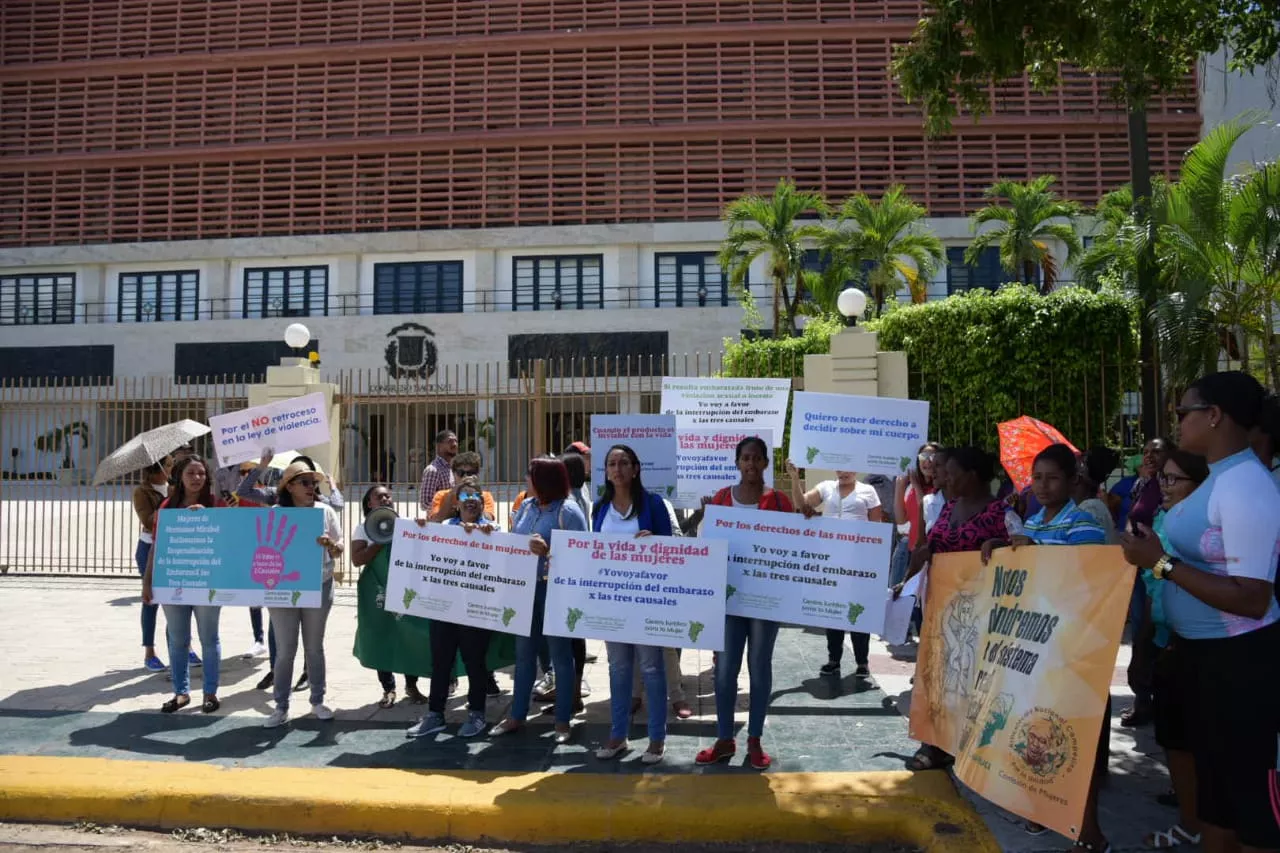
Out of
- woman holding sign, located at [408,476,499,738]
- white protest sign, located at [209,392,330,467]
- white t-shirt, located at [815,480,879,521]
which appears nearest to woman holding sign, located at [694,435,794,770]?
woman holding sign, located at [408,476,499,738]

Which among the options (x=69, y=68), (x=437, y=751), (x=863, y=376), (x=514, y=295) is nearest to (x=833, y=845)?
(x=437, y=751)

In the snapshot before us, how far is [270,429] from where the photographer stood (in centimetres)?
830

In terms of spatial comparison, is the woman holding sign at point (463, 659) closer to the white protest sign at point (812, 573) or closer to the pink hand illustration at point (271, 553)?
the pink hand illustration at point (271, 553)

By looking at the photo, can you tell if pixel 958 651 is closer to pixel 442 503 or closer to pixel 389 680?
pixel 442 503

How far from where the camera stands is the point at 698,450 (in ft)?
27.3

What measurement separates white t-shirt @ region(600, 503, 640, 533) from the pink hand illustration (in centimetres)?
213

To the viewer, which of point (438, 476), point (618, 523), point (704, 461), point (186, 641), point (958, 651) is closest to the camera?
point (958, 651)

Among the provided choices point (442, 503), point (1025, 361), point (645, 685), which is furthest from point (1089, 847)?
point (1025, 361)

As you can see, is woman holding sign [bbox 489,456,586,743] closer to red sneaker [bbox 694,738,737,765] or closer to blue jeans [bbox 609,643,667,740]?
blue jeans [bbox 609,643,667,740]

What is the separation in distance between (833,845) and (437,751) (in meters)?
2.40

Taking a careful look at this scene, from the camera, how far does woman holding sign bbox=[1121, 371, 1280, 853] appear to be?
3189mm

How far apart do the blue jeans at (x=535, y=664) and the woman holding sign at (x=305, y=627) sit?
4.42 ft

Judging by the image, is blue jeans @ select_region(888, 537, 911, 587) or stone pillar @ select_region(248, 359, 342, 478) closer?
blue jeans @ select_region(888, 537, 911, 587)

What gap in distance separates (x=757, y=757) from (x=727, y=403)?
12.2 ft
